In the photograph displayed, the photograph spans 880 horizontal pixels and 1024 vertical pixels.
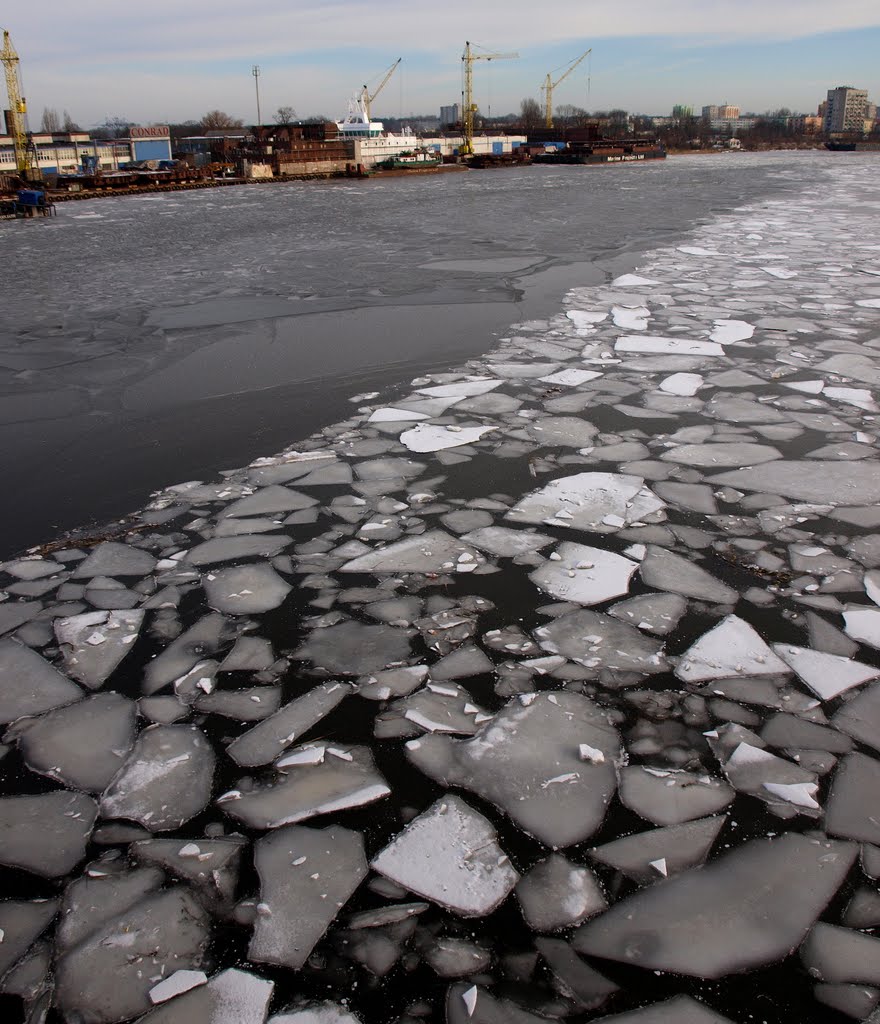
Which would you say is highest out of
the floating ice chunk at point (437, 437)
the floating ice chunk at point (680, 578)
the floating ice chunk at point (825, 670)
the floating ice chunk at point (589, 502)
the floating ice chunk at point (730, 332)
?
the floating ice chunk at point (730, 332)

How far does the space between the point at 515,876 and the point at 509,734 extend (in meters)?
0.38

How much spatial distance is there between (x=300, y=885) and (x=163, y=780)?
0.44 m

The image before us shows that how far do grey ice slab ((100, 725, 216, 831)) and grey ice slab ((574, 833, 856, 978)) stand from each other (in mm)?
832

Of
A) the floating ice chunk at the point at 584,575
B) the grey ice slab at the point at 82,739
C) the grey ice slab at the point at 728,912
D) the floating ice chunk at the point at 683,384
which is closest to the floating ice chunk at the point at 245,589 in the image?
the grey ice slab at the point at 82,739

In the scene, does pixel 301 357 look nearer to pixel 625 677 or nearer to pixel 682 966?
pixel 625 677

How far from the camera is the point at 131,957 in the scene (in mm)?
1299

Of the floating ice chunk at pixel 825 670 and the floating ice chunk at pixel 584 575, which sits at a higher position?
the floating ice chunk at pixel 584 575

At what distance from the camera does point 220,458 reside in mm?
3408

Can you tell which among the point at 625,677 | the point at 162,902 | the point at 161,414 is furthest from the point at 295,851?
the point at 161,414

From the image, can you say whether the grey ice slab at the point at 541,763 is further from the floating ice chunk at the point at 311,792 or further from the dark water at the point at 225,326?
the dark water at the point at 225,326

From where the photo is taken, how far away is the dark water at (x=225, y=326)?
11.4 feet

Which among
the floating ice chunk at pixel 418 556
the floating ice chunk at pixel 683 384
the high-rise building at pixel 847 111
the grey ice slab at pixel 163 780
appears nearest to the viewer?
the grey ice slab at pixel 163 780

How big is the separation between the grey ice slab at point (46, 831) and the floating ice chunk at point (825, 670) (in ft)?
5.49

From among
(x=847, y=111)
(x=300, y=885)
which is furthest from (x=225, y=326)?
(x=847, y=111)
